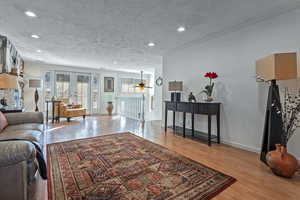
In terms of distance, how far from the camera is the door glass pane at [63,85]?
23.1ft

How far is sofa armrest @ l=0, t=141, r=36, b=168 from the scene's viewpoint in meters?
1.14

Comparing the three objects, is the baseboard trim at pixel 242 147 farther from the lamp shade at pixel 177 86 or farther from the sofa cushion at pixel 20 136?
the sofa cushion at pixel 20 136

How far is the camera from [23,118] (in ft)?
9.23

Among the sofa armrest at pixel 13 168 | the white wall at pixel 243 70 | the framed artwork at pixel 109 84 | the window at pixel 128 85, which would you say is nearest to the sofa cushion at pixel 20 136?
the sofa armrest at pixel 13 168

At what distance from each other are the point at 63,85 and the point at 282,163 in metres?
8.08

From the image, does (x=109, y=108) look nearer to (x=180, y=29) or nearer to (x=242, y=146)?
(x=180, y=29)

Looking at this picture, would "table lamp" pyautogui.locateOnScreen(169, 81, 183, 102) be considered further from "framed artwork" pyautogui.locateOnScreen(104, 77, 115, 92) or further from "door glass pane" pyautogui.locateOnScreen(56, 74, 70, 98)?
"door glass pane" pyautogui.locateOnScreen(56, 74, 70, 98)

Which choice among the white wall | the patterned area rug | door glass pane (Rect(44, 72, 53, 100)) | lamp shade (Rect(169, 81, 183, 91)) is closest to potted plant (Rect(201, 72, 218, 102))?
the white wall

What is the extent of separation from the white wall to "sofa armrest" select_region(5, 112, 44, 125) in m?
3.62

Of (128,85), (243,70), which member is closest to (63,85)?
(128,85)

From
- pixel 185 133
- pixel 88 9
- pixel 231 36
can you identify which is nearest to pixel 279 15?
pixel 231 36

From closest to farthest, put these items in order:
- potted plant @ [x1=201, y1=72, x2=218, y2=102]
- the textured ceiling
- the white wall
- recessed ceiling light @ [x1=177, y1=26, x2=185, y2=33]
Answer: the textured ceiling < the white wall < recessed ceiling light @ [x1=177, y1=26, x2=185, y2=33] < potted plant @ [x1=201, y1=72, x2=218, y2=102]

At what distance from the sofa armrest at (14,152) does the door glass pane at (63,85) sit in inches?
264

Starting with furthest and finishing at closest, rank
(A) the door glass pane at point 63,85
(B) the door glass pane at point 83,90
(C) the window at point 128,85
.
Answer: (C) the window at point 128,85 → (B) the door glass pane at point 83,90 → (A) the door glass pane at point 63,85
